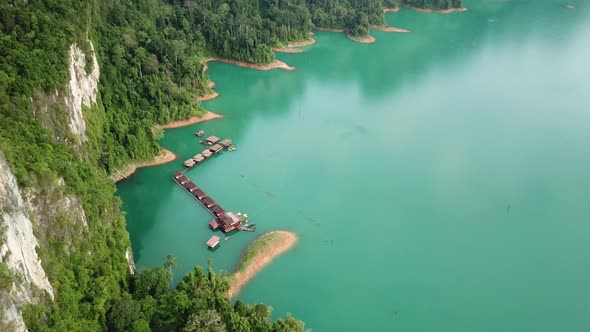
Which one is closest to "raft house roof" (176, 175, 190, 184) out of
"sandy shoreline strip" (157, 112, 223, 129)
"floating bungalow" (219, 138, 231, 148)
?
"floating bungalow" (219, 138, 231, 148)

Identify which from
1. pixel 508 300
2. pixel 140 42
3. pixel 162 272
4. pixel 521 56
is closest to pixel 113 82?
pixel 140 42

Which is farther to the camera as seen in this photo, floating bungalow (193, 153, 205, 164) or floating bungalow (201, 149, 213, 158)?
floating bungalow (201, 149, 213, 158)

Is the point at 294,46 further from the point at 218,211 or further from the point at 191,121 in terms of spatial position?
the point at 218,211

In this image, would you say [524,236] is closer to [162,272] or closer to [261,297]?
[261,297]

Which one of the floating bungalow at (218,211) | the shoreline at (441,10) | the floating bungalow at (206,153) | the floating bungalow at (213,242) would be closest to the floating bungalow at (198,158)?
the floating bungalow at (206,153)

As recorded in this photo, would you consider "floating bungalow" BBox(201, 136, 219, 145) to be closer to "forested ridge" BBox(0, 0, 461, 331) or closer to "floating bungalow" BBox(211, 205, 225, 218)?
"forested ridge" BBox(0, 0, 461, 331)

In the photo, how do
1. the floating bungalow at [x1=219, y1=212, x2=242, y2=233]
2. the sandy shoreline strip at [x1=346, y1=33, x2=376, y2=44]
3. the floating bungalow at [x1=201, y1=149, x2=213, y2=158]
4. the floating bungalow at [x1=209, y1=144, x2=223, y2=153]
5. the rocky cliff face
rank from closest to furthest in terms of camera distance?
A: the rocky cliff face → the floating bungalow at [x1=219, y1=212, x2=242, y2=233] → the floating bungalow at [x1=201, y1=149, x2=213, y2=158] → the floating bungalow at [x1=209, y1=144, x2=223, y2=153] → the sandy shoreline strip at [x1=346, y1=33, x2=376, y2=44]
